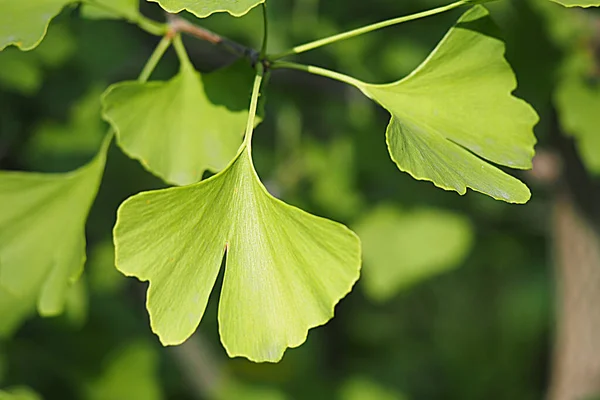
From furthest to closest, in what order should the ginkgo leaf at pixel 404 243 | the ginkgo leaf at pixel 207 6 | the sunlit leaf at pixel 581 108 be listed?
the ginkgo leaf at pixel 404 243
the sunlit leaf at pixel 581 108
the ginkgo leaf at pixel 207 6

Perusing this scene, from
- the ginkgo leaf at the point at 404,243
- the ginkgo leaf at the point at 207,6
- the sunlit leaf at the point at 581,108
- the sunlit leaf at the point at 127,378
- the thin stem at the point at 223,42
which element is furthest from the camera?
the sunlit leaf at the point at 127,378

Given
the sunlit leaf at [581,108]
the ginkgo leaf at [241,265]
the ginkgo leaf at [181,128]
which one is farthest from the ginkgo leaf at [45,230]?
the sunlit leaf at [581,108]

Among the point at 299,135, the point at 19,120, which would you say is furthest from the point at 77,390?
the point at 299,135

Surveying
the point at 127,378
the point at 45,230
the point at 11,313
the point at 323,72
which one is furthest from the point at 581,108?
the point at 127,378

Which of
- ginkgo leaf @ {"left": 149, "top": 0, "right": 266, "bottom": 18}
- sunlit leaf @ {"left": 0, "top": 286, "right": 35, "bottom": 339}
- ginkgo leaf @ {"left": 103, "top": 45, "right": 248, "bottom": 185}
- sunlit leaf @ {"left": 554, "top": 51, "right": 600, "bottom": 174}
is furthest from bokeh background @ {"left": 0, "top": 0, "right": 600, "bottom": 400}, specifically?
ginkgo leaf @ {"left": 149, "top": 0, "right": 266, "bottom": 18}

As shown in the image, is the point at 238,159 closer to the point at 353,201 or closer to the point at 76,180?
the point at 76,180

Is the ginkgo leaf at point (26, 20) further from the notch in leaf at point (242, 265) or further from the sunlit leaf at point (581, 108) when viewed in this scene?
the sunlit leaf at point (581, 108)

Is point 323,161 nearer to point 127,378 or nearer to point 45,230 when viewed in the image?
point 127,378
